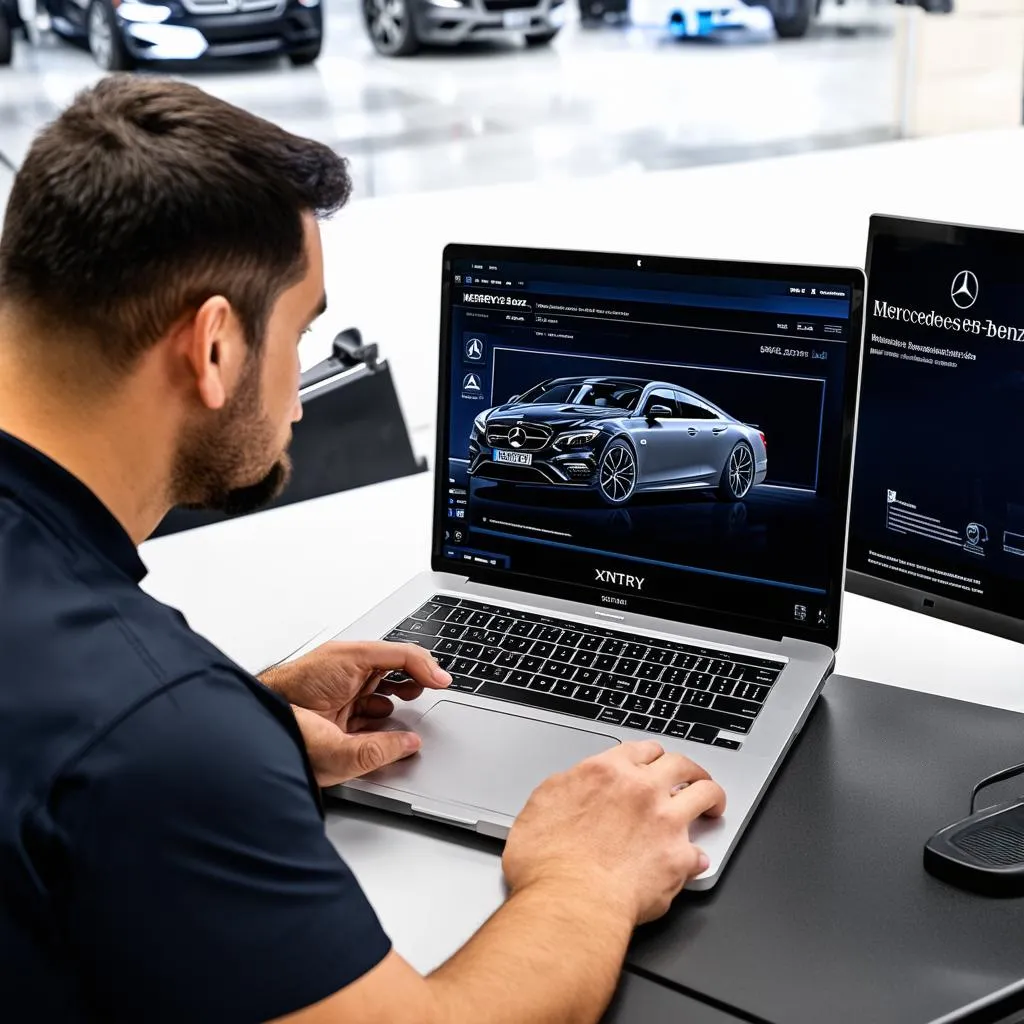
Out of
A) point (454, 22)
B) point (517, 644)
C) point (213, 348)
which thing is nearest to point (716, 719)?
point (517, 644)

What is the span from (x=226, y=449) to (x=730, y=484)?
0.56 m

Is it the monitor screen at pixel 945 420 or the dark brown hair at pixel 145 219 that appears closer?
the dark brown hair at pixel 145 219

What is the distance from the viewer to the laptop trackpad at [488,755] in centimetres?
109

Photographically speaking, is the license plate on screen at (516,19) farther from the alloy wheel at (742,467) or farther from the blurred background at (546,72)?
the alloy wheel at (742,467)

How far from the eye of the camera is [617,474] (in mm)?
1370

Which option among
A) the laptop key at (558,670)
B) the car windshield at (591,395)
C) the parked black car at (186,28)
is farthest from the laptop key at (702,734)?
the parked black car at (186,28)

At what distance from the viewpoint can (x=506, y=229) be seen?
4516 mm

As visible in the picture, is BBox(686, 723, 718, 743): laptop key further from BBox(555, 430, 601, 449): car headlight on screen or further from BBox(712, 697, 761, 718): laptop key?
BBox(555, 430, 601, 449): car headlight on screen

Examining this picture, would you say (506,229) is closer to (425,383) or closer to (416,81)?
(416,81)

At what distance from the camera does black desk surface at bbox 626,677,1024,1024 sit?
871 mm

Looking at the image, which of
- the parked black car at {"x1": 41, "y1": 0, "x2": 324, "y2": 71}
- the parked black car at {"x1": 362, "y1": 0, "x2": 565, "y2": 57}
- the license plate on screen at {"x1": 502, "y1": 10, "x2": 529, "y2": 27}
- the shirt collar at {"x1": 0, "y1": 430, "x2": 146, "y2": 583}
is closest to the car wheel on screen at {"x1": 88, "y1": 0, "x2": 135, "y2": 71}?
the parked black car at {"x1": 41, "y1": 0, "x2": 324, "y2": 71}

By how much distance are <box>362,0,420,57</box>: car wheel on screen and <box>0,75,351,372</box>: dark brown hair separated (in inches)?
135

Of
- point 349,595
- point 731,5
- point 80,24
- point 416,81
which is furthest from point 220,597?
point 731,5

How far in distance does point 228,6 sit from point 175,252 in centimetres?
330
